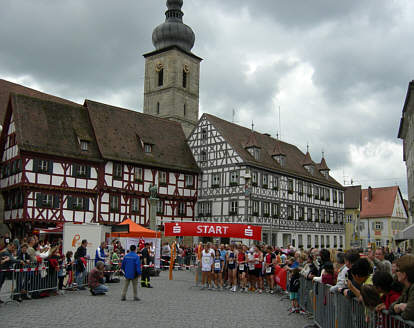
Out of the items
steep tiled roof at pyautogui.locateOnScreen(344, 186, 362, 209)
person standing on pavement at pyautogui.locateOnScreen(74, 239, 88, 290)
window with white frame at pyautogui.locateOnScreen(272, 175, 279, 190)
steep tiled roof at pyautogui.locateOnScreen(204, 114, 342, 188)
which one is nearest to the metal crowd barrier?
person standing on pavement at pyautogui.locateOnScreen(74, 239, 88, 290)

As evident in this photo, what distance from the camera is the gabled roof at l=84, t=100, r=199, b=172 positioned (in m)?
39.8

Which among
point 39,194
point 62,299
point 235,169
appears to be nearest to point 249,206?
point 235,169

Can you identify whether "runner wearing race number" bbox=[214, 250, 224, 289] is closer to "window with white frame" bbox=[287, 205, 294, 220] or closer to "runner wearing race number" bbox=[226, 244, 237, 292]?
"runner wearing race number" bbox=[226, 244, 237, 292]

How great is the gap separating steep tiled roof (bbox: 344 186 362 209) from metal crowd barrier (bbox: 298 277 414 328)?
57.7 m

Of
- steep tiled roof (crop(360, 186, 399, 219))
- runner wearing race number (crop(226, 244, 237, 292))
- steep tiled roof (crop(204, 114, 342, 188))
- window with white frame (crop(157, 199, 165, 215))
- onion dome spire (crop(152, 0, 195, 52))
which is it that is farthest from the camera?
steep tiled roof (crop(360, 186, 399, 219))

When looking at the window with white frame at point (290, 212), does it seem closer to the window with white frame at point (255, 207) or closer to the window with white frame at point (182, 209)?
the window with white frame at point (255, 207)

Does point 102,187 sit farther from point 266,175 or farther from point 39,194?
point 266,175

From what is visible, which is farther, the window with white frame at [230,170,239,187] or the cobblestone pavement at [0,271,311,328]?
the window with white frame at [230,170,239,187]

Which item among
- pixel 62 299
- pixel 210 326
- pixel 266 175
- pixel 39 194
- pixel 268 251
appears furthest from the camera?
pixel 266 175

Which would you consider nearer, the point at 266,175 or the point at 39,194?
the point at 39,194

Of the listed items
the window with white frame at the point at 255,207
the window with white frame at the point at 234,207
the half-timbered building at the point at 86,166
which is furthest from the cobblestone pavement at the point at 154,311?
the window with white frame at the point at 255,207

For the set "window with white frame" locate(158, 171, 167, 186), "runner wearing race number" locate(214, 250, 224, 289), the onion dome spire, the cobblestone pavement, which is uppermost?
the onion dome spire

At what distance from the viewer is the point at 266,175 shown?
4469 cm

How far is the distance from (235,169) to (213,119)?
565 centimetres
